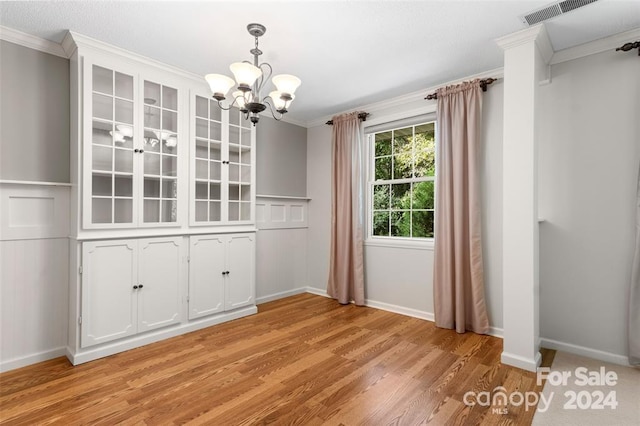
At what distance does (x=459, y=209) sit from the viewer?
3.26 meters

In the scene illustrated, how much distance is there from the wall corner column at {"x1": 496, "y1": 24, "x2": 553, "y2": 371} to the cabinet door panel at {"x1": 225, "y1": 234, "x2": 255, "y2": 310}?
2.65m

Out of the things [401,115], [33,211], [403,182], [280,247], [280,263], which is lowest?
[280,263]

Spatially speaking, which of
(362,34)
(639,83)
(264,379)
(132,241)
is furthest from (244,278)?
(639,83)

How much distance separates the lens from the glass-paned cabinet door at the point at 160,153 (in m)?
3.01

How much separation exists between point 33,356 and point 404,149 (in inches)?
165

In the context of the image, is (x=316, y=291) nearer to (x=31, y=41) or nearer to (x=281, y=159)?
(x=281, y=159)

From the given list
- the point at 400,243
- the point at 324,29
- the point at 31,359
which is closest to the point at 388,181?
the point at 400,243

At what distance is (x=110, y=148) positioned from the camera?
2.79 meters

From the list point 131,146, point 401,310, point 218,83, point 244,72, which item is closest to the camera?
point 244,72

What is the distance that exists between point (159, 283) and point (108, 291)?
0.43 m

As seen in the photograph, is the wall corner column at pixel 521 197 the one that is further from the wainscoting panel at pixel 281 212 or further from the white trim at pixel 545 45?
the wainscoting panel at pixel 281 212

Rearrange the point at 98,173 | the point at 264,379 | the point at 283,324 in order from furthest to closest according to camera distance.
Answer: the point at 283,324
the point at 98,173
the point at 264,379

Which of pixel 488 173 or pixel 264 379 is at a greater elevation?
pixel 488 173

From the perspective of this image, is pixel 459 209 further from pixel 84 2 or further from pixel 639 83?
pixel 84 2
